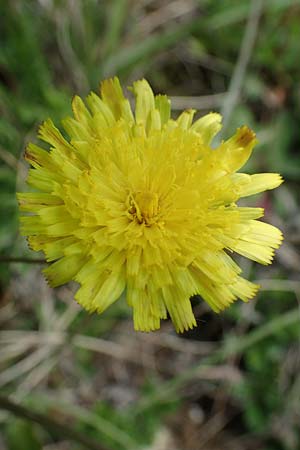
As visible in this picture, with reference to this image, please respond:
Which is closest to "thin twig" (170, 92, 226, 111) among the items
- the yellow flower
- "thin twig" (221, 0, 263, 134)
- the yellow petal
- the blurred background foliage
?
the blurred background foliage

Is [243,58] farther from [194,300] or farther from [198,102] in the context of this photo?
[194,300]

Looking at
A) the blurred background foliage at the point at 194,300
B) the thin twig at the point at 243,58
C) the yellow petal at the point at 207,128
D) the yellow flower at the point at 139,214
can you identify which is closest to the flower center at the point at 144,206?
the yellow flower at the point at 139,214

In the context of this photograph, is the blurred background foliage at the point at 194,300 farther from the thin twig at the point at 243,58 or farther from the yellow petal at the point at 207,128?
the yellow petal at the point at 207,128

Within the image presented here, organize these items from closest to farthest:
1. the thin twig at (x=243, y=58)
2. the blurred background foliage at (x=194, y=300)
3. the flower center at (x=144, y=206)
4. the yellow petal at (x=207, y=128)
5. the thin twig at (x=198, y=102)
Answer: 1. the flower center at (x=144, y=206)
2. the yellow petal at (x=207, y=128)
3. the blurred background foliage at (x=194, y=300)
4. the thin twig at (x=243, y=58)
5. the thin twig at (x=198, y=102)

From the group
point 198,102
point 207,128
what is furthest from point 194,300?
point 207,128

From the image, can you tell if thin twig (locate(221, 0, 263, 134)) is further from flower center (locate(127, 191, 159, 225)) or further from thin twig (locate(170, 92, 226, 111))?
flower center (locate(127, 191, 159, 225))

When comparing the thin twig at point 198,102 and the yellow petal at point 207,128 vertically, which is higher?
the thin twig at point 198,102

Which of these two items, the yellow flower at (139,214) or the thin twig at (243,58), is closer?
the yellow flower at (139,214)
